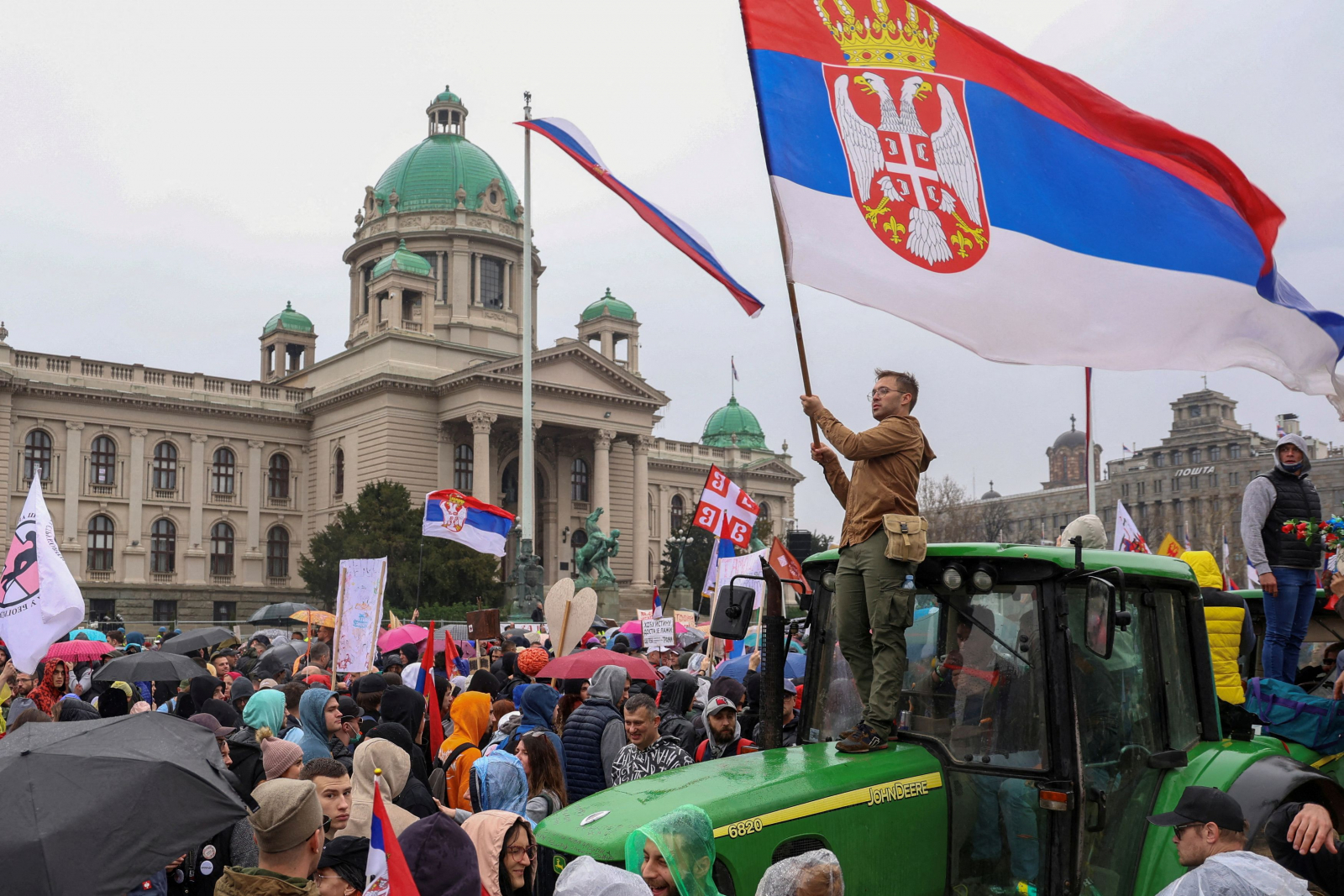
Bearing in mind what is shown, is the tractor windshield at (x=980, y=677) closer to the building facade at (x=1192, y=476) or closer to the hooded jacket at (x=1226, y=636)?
the hooded jacket at (x=1226, y=636)

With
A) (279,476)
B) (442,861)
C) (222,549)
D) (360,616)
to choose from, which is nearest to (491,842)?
(442,861)

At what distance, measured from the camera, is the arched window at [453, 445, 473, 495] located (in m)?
58.6

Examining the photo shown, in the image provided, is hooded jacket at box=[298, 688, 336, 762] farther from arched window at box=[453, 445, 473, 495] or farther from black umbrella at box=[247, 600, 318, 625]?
arched window at box=[453, 445, 473, 495]

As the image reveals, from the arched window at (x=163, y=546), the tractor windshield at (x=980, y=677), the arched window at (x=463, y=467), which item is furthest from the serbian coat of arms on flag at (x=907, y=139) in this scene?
the arched window at (x=163, y=546)

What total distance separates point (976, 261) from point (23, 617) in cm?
714

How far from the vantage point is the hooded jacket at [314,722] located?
738 centimetres

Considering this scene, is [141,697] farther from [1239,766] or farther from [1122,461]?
[1122,461]

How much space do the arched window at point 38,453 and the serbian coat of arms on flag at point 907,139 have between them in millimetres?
54610

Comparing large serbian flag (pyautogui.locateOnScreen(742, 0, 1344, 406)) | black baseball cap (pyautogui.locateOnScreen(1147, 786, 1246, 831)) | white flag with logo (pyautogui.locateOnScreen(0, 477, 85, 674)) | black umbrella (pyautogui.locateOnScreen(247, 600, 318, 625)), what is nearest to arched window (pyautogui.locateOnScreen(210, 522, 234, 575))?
black umbrella (pyautogui.locateOnScreen(247, 600, 318, 625))

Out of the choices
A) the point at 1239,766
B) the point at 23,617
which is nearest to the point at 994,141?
the point at 1239,766

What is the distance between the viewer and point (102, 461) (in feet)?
180

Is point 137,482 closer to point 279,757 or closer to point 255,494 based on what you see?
point 255,494

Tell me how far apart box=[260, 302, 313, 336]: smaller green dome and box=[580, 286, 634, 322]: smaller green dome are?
1590 cm

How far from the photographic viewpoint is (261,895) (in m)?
3.70
